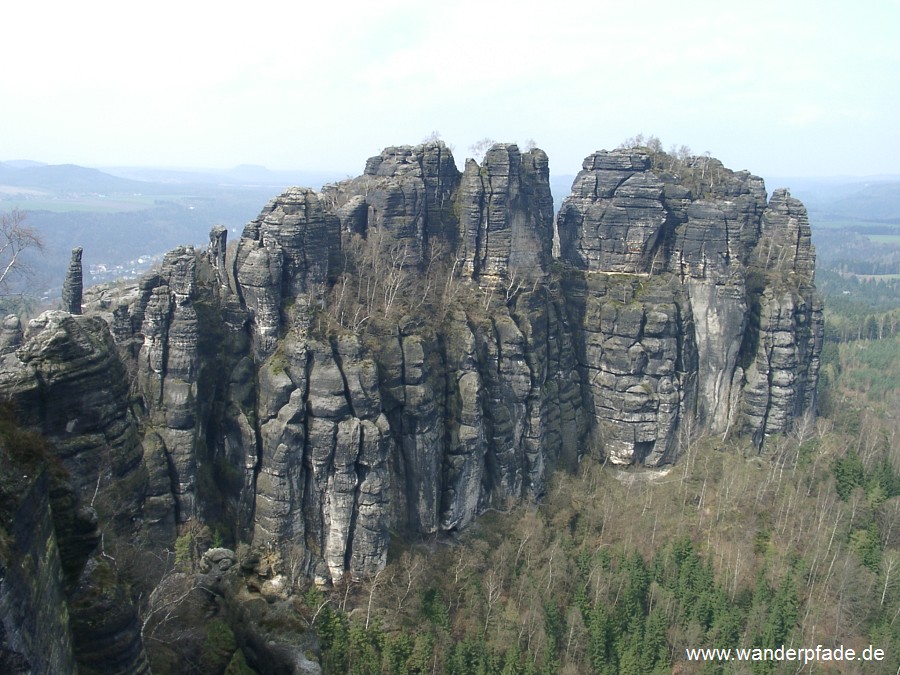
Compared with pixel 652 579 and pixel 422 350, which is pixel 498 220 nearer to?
pixel 422 350

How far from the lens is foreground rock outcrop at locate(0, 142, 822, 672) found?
3022 cm

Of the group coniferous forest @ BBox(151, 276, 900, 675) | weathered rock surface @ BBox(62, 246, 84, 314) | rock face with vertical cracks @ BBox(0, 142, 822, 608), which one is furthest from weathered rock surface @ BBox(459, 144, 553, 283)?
weathered rock surface @ BBox(62, 246, 84, 314)

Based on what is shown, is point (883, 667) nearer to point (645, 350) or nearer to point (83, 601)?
point (645, 350)

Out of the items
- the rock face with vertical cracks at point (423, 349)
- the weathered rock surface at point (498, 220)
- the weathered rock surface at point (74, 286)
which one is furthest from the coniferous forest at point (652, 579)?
the weathered rock surface at point (74, 286)

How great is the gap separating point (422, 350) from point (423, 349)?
0.23 metres

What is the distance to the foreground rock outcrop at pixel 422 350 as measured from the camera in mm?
30219

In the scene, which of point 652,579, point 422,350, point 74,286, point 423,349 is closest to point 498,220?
point 423,349

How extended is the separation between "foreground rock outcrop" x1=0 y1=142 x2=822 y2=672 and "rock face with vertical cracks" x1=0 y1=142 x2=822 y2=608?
125 millimetres

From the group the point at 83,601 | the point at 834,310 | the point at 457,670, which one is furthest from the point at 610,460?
the point at 834,310

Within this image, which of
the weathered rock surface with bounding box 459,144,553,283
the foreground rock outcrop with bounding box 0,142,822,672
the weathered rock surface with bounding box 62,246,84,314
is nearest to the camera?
the foreground rock outcrop with bounding box 0,142,822,672

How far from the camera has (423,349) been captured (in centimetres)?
3594

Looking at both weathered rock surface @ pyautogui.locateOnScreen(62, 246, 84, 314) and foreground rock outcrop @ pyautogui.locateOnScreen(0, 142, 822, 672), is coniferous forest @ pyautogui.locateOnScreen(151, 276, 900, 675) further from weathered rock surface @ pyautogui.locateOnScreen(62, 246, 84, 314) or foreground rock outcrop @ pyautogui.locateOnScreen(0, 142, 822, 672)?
weathered rock surface @ pyautogui.locateOnScreen(62, 246, 84, 314)

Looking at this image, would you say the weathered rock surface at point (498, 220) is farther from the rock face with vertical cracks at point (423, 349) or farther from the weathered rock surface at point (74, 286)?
the weathered rock surface at point (74, 286)

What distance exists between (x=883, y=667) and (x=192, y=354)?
114 feet
